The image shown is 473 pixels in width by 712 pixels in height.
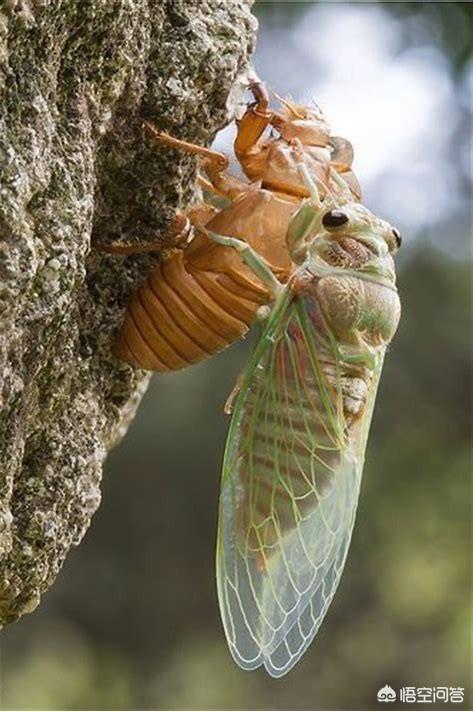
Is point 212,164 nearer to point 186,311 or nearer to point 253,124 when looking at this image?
point 253,124

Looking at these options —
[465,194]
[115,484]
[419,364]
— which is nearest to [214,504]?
[115,484]

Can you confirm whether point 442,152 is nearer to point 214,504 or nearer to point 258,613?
point 214,504

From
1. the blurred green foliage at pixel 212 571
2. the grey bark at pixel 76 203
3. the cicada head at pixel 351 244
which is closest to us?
the grey bark at pixel 76 203

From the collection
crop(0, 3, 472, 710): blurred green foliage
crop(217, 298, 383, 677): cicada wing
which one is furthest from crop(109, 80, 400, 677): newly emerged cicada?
crop(0, 3, 472, 710): blurred green foliage

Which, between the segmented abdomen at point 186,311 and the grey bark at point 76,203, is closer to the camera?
the grey bark at point 76,203

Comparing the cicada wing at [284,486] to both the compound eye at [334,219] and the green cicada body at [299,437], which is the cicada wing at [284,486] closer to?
the green cicada body at [299,437]

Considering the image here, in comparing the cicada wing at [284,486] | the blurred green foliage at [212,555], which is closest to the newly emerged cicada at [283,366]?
the cicada wing at [284,486]

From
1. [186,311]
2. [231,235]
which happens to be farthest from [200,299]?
[231,235]
